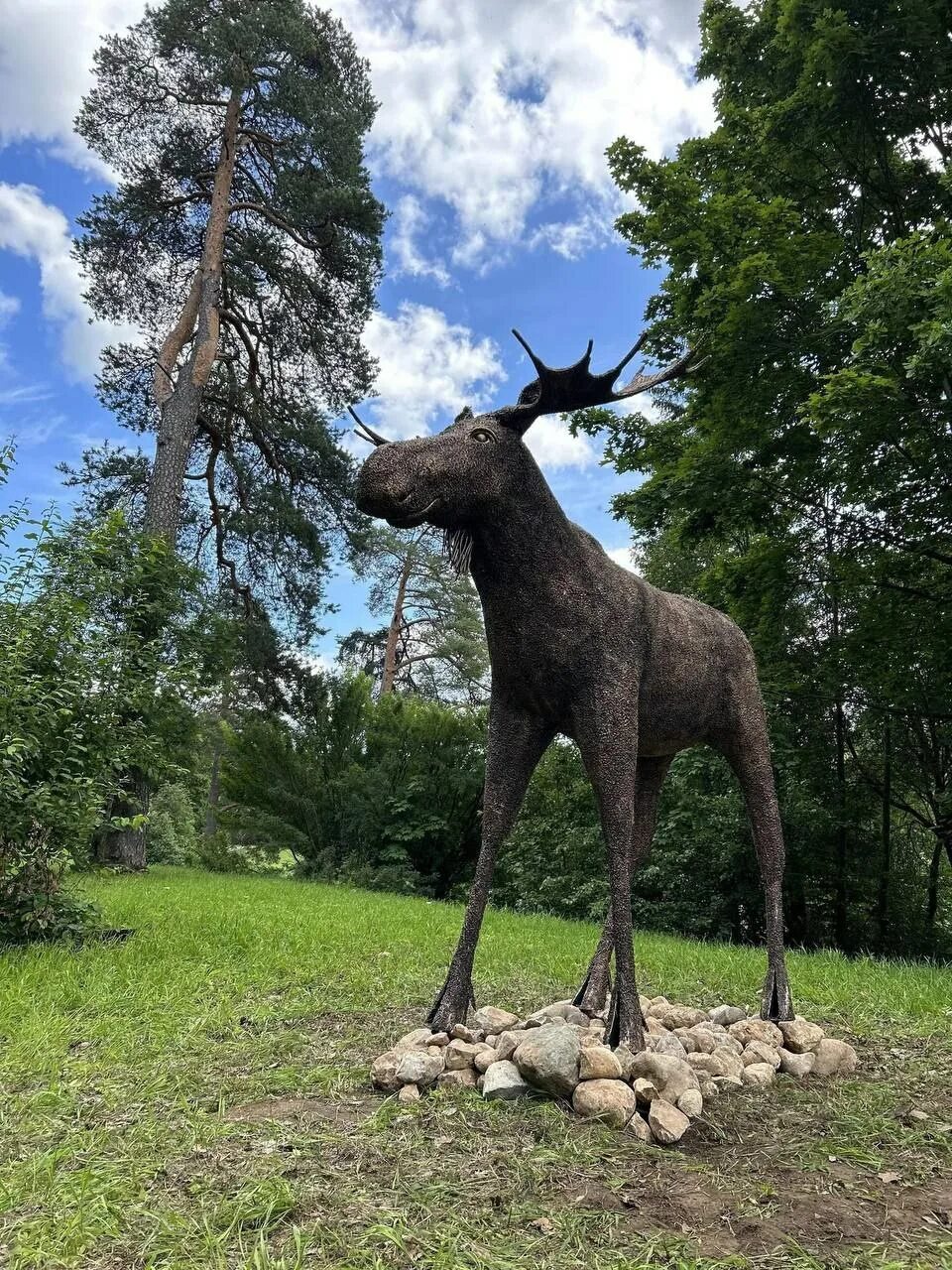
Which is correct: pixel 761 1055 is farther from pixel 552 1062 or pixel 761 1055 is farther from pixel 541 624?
pixel 541 624

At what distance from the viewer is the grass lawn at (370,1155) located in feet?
6.31

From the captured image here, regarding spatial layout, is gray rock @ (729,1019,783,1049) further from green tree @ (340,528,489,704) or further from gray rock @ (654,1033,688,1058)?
green tree @ (340,528,489,704)

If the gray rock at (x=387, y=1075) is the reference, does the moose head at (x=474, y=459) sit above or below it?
above

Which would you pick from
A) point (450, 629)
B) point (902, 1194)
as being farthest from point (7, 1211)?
point (450, 629)

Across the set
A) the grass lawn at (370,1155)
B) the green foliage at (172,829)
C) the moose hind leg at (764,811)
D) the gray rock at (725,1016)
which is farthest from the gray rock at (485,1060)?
the green foliage at (172,829)

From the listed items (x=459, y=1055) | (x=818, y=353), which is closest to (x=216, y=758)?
(x=818, y=353)

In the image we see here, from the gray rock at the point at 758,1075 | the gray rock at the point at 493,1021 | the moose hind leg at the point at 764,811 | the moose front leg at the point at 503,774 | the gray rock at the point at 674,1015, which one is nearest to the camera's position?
the gray rock at the point at 758,1075

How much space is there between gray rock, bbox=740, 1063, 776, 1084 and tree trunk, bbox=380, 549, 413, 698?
18.2 m

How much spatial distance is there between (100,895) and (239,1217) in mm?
7887

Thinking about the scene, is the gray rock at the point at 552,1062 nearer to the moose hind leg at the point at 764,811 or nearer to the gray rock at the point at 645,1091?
the gray rock at the point at 645,1091

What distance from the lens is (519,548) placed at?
11.1ft

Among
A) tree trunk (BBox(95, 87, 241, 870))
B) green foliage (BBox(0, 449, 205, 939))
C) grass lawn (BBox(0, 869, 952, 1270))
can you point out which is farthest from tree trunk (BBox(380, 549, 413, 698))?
grass lawn (BBox(0, 869, 952, 1270))

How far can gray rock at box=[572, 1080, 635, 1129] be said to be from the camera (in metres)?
2.70

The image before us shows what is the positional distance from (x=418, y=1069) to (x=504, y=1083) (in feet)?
1.09
